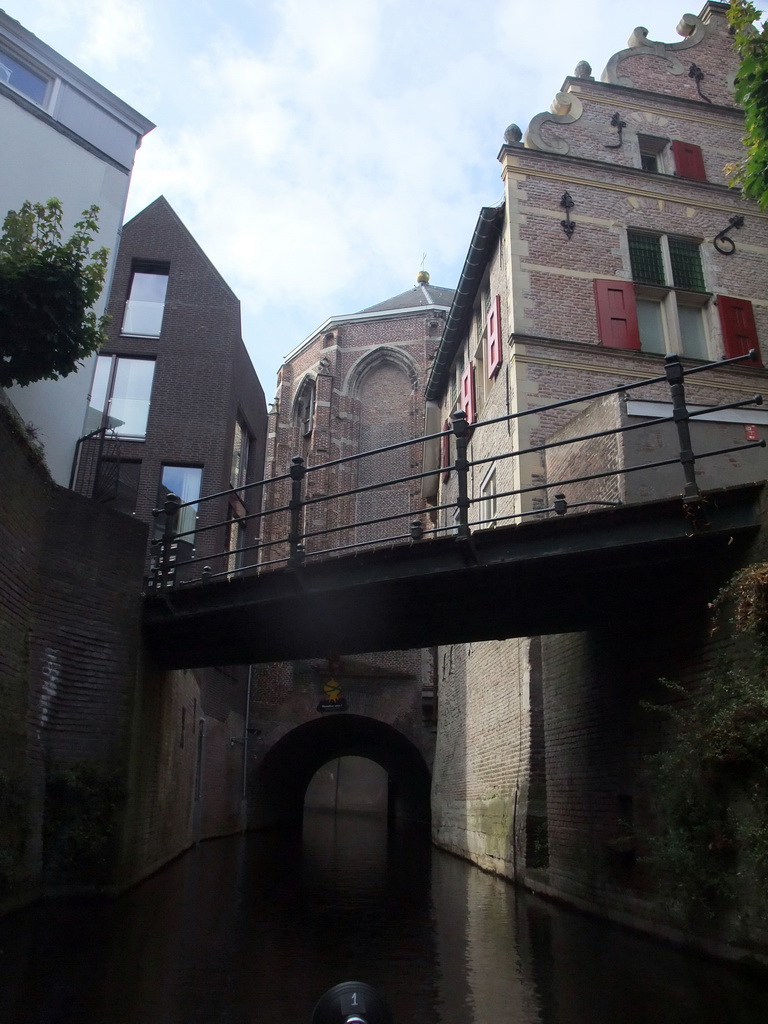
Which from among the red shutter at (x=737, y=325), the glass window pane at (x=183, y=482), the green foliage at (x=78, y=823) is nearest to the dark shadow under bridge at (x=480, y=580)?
the green foliage at (x=78, y=823)

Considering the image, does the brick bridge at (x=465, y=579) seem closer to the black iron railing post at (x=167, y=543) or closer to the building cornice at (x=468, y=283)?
the black iron railing post at (x=167, y=543)

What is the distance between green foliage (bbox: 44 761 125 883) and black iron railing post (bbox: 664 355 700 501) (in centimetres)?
656

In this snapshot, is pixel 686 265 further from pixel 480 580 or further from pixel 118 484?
pixel 118 484

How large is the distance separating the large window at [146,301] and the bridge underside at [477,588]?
12967mm

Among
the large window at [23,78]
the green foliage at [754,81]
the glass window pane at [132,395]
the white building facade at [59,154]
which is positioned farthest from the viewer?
the glass window pane at [132,395]

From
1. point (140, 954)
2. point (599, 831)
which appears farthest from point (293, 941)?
point (599, 831)

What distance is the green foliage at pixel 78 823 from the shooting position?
8.29 m

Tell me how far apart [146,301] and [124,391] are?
9.15ft

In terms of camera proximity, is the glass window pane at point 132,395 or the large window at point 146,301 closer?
the glass window pane at point 132,395

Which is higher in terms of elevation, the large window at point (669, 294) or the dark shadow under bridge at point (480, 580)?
the large window at point (669, 294)

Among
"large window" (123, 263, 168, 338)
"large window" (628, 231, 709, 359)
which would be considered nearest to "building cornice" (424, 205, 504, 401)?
"large window" (628, 231, 709, 359)

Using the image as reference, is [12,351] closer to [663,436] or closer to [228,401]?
[663,436]

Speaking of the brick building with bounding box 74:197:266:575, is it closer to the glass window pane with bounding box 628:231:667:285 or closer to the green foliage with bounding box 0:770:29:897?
the glass window pane with bounding box 628:231:667:285

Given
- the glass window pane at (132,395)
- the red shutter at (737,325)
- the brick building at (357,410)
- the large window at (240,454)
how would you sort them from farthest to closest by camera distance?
the brick building at (357,410), the large window at (240,454), the glass window pane at (132,395), the red shutter at (737,325)
